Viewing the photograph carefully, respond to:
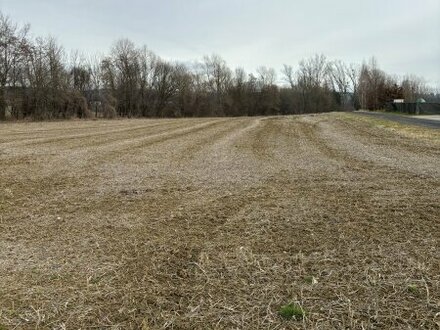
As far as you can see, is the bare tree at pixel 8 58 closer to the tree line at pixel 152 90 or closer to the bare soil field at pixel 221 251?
the tree line at pixel 152 90

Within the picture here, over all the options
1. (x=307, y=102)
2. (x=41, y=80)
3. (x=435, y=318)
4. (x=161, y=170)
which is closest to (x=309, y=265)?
(x=435, y=318)

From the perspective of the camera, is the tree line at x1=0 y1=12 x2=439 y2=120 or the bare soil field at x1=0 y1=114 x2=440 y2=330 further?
the tree line at x1=0 y1=12 x2=439 y2=120

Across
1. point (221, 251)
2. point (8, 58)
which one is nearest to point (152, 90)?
point (8, 58)

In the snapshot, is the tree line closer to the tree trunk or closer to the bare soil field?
the tree trunk

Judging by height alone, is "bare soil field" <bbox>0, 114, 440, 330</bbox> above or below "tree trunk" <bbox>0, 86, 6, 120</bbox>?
below

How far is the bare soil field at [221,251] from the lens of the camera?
248 centimetres

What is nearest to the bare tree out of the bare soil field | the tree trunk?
the tree trunk

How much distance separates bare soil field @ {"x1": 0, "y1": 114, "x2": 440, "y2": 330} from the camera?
2479mm

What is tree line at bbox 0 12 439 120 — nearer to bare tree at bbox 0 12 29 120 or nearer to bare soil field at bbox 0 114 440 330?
bare tree at bbox 0 12 29 120

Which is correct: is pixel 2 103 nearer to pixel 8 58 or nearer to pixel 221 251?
pixel 8 58

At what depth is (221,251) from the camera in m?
3.47

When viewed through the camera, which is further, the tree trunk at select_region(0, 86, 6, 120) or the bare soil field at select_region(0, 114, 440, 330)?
the tree trunk at select_region(0, 86, 6, 120)

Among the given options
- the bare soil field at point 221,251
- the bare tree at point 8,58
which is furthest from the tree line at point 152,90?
the bare soil field at point 221,251

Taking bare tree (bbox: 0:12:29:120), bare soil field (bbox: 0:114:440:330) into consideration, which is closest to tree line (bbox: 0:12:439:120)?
bare tree (bbox: 0:12:29:120)
